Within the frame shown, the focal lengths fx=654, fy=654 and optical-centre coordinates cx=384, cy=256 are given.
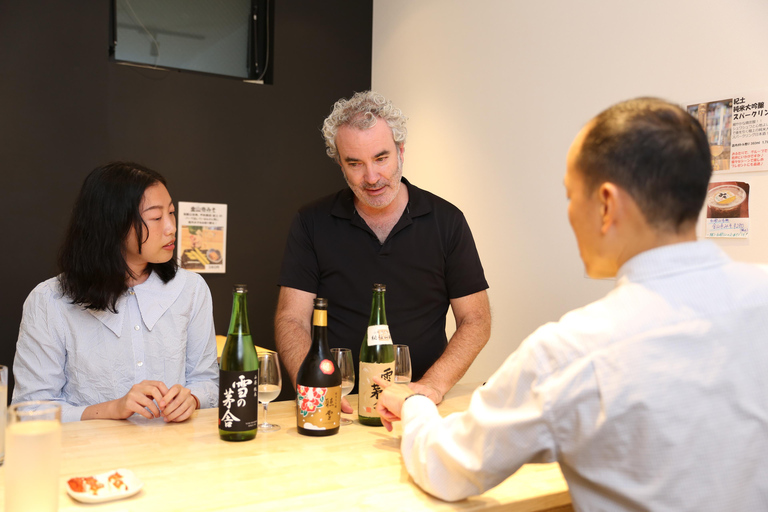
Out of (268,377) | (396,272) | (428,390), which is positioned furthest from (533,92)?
(268,377)

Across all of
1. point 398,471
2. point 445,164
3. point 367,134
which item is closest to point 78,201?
point 367,134

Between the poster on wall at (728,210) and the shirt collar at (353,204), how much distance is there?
3.43ft

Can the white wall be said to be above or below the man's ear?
above

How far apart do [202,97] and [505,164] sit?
1870mm

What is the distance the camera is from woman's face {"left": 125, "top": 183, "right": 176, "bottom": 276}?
1.99 metres

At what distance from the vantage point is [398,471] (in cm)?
134

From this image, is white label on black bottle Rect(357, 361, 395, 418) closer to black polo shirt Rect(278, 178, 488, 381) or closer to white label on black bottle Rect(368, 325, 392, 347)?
white label on black bottle Rect(368, 325, 392, 347)

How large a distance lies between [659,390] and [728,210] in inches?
69.1

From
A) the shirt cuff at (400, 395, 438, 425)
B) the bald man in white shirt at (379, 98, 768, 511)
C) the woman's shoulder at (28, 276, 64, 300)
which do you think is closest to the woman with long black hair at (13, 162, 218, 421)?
the woman's shoulder at (28, 276, 64, 300)

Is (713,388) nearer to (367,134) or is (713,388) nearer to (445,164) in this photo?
(367,134)

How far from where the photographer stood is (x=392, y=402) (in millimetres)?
1451

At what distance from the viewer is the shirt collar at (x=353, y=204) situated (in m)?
2.45

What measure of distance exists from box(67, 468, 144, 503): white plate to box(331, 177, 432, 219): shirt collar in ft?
4.63

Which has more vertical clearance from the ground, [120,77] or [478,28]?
[478,28]
